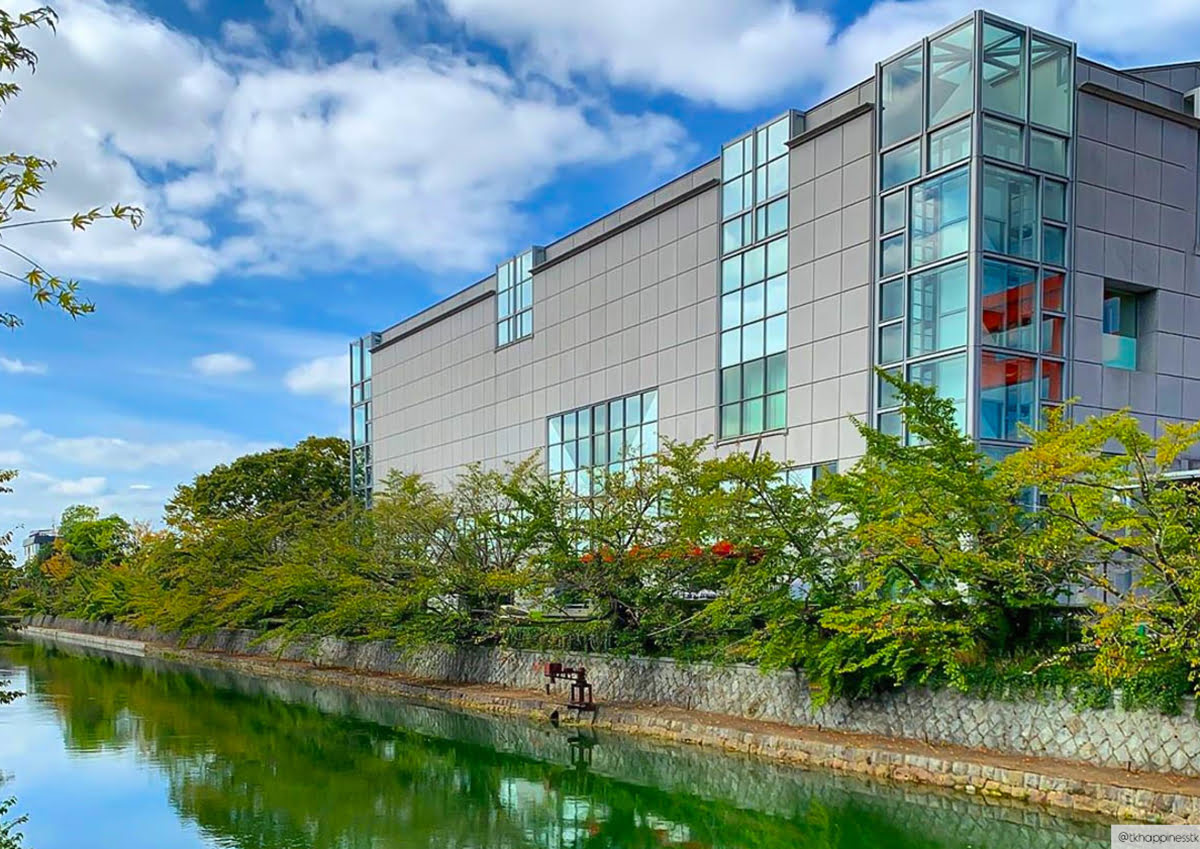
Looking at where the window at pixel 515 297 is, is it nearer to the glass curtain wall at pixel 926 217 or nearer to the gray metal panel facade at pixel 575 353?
the gray metal panel facade at pixel 575 353

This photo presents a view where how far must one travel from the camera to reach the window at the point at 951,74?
64.8ft

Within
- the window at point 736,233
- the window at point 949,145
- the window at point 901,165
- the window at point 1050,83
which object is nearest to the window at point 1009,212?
the window at point 949,145

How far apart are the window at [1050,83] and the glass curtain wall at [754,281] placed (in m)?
5.20

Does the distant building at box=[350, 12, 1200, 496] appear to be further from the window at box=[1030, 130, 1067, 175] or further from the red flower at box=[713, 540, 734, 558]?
the red flower at box=[713, 540, 734, 558]

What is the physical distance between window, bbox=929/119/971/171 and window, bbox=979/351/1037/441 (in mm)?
3759

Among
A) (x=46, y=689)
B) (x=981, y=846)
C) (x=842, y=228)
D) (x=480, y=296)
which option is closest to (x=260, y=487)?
(x=480, y=296)

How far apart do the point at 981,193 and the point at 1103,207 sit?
10.6 feet

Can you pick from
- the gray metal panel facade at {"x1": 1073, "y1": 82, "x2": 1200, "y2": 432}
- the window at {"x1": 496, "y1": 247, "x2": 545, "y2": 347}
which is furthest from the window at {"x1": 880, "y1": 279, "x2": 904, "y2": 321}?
the window at {"x1": 496, "y1": 247, "x2": 545, "y2": 347}

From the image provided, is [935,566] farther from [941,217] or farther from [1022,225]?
[1022,225]

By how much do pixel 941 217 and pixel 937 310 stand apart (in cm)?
177

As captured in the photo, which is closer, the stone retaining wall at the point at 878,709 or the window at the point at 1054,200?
→ the stone retaining wall at the point at 878,709

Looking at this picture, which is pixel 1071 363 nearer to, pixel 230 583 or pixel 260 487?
pixel 230 583

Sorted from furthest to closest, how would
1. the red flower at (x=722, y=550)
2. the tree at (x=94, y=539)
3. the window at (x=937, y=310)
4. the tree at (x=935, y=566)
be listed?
the tree at (x=94, y=539) → the window at (x=937, y=310) → the red flower at (x=722, y=550) → the tree at (x=935, y=566)

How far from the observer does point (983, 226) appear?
19.5 meters
